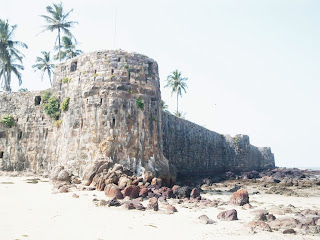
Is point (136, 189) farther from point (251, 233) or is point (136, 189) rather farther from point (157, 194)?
point (251, 233)

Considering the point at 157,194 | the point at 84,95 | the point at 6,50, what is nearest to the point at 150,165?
the point at 157,194

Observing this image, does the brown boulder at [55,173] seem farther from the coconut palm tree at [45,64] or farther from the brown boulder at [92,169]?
the coconut palm tree at [45,64]

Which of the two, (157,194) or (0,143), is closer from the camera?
(157,194)

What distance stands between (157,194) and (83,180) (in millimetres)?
3620

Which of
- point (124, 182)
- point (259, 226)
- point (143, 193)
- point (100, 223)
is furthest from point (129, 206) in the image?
point (259, 226)

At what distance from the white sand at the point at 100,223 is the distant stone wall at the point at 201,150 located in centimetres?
1502

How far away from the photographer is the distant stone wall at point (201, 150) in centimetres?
2434

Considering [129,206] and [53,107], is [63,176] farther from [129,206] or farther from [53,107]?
[53,107]

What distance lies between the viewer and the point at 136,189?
1034 centimetres

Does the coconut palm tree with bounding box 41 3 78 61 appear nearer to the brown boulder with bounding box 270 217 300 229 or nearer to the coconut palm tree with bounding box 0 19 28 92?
the coconut palm tree with bounding box 0 19 28 92

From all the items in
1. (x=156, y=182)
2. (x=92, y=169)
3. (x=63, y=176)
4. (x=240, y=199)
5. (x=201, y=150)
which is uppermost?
(x=201, y=150)

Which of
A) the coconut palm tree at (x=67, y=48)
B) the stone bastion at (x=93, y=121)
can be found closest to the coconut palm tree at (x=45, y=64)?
the coconut palm tree at (x=67, y=48)

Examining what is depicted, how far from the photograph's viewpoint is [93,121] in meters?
13.4

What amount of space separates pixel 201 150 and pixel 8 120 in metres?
19.7
